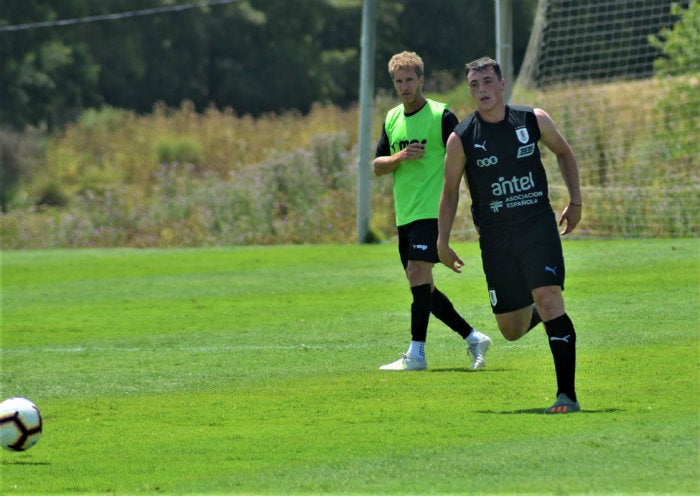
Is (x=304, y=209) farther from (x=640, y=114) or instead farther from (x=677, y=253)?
(x=677, y=253)

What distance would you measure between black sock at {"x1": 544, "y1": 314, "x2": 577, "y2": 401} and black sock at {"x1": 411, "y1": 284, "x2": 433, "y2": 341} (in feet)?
6.99

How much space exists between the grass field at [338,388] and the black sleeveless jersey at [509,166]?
1123mm

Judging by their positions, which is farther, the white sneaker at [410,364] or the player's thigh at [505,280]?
the white sneaker at [410,364]

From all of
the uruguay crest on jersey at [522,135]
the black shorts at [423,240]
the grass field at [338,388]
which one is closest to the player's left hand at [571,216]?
the uruguay crest on jersey at [522,135]

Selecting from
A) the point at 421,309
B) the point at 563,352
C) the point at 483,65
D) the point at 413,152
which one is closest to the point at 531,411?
the point at 563,352

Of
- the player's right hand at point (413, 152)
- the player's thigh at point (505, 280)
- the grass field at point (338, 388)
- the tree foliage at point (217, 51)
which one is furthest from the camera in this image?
the tree foliage at point (217, 51)

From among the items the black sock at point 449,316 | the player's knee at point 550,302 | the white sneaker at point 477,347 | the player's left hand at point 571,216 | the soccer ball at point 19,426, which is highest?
the player's left hand at point 571,216

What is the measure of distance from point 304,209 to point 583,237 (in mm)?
5871

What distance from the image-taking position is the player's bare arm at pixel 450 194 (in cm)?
741

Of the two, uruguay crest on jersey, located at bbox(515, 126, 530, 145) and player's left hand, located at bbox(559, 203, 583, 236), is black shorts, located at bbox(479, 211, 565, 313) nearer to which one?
player's left hand, located at bbox(559, 203, 583, 236)

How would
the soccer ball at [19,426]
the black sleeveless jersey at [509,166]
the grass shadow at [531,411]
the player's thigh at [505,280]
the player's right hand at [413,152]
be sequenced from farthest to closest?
1. the player's right hand at [413,152]
2. the player's thigh at [505,280]
3. the black sleeveless jersey at [509,166]
4. the grass shadow at [531,411]
5. the soccer ball at [19,426]

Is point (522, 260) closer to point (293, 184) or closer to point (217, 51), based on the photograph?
point (293, 184)

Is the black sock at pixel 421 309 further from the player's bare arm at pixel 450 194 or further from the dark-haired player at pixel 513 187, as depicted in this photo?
the dark-haired player at pixel 513 187

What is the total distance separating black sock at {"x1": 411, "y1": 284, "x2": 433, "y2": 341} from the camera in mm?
9195
